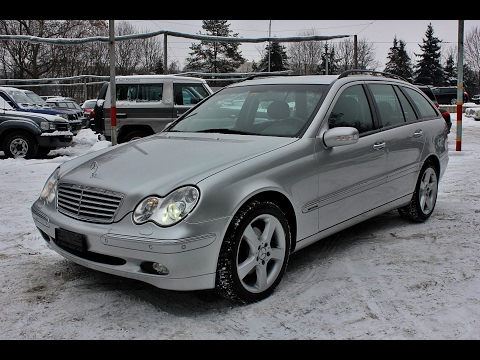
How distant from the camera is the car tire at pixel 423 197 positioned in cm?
530

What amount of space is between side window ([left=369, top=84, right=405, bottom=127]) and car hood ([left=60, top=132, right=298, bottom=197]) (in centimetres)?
145

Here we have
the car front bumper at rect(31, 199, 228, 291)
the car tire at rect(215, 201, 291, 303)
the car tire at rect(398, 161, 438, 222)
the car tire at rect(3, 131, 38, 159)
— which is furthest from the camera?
the car tire at rect(3, 131, 38, 159)

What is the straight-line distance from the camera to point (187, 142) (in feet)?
13.2

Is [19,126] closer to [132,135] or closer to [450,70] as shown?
[132,135]

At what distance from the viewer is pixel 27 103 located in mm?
13344

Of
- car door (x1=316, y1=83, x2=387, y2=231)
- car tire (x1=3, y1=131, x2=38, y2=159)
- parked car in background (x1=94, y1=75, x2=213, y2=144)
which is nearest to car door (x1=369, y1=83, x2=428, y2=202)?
car door (x1=316, y1=83, x2=387, y2=231)

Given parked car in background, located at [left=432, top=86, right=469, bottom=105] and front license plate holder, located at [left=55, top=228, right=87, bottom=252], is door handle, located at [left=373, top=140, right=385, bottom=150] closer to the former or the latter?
front license plate holder, located at [left=55, top=228, right=87, bottom=252]

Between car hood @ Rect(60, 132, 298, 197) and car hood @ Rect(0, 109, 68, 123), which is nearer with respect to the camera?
car hood @ Rect(60, 132, 298, 197)

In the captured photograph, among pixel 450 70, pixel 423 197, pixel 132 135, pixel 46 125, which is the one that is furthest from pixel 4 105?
pixel 450 70

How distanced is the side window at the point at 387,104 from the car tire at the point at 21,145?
29.1ft

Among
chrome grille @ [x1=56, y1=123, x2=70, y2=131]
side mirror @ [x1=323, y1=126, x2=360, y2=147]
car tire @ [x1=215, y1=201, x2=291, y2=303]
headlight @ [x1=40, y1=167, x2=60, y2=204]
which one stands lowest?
car tire @ [x1=215, y1=201, x2=291, y2=303]

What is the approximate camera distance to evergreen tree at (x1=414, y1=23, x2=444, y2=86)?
57.6 meters

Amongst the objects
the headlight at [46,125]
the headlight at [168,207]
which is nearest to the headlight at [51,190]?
the headlight at [168,207]
